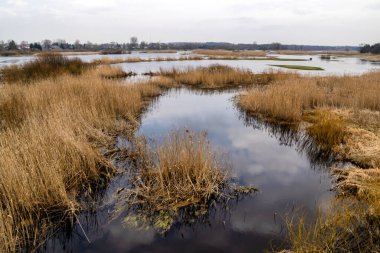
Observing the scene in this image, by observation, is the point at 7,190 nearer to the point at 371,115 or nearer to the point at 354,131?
the point at 354,131

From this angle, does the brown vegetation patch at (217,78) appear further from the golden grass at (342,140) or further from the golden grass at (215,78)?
the golden grass at (342,140)

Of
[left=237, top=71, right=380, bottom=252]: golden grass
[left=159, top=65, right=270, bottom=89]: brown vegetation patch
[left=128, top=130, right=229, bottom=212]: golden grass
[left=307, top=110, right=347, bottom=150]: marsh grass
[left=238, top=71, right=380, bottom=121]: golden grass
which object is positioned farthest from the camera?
[left=159, top=65, right=270, bottom=89]: brown vegetation patch

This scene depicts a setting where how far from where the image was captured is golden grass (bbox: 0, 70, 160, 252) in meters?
4.18

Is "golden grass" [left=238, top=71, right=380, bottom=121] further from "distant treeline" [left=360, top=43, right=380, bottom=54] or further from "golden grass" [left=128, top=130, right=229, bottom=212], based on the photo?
"distant treeline" [left=360, top=43, right=380, bottom=54]

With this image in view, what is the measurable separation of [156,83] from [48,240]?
16.1 meters

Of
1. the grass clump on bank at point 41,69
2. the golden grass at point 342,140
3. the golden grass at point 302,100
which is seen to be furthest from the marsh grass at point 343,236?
the grass clump on bank at point 41,69

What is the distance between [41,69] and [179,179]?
548 inches

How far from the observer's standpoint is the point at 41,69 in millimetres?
15211

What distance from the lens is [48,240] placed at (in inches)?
167

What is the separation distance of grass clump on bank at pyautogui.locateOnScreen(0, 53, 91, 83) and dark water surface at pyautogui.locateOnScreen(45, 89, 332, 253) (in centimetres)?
Answer: 842

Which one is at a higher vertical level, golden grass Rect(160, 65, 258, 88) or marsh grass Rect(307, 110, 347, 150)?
golden grass Rect(160, 65, 258, 88)

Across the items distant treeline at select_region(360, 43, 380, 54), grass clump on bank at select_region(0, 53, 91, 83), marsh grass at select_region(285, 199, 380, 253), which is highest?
distant treeline at select_region(360, 43, 380, 54)

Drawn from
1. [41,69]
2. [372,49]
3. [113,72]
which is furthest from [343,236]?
[372,49]

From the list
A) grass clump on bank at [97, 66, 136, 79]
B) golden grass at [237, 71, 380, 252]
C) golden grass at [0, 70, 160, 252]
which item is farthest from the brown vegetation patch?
golden grass at [0, 70, 160, 252]
